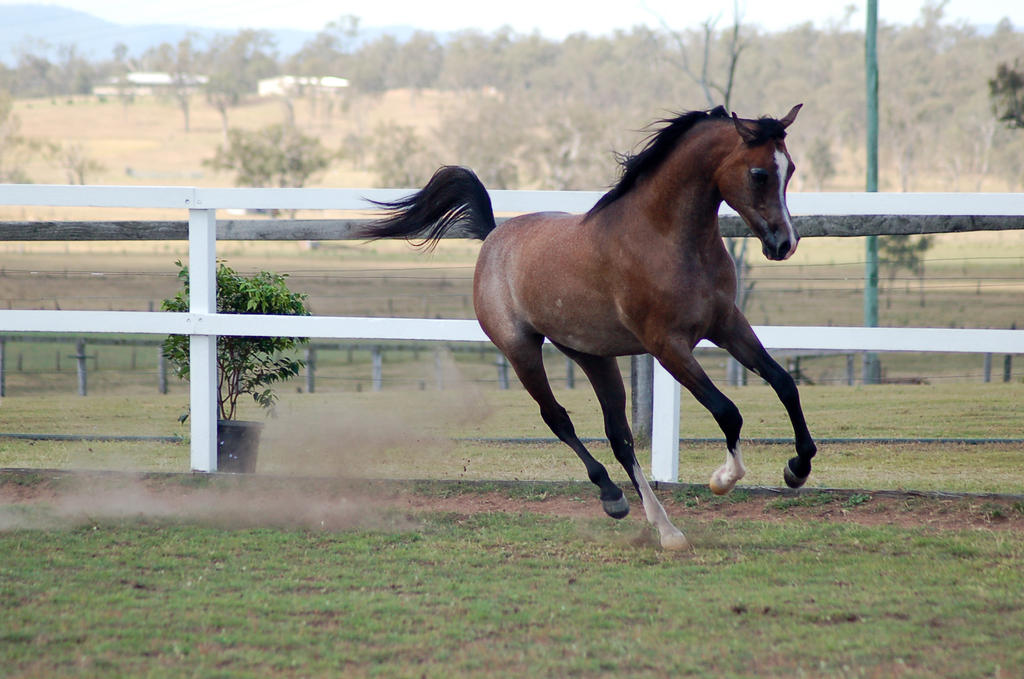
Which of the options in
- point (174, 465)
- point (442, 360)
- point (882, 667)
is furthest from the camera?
point (442, 360)

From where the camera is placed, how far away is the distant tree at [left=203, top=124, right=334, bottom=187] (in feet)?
173

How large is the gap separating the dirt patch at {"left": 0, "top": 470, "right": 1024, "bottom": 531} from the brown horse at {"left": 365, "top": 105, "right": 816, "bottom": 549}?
24.9 inches

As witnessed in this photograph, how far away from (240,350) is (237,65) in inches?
4536

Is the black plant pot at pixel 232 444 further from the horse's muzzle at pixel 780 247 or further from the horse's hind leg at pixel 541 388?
the horse's muzzle at pixel 780 247

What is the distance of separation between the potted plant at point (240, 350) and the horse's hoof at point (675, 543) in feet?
9.93

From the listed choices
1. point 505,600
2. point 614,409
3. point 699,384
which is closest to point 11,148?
point 614,409

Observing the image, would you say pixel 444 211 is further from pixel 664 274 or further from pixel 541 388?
pixel 664 274

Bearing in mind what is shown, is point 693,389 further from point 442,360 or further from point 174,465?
point 442,360

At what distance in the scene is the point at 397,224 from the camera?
20.7ft

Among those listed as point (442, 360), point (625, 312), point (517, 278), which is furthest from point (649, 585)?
point (442, 360)

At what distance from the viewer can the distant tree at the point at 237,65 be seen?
3789 inches

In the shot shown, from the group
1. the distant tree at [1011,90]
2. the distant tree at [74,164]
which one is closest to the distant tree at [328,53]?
the distant tree at [74,164]

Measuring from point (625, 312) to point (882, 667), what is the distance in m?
2.09

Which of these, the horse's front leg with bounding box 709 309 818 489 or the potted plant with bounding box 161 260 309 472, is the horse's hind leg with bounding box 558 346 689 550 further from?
the potted plant with bounding box 161 260 309 472
